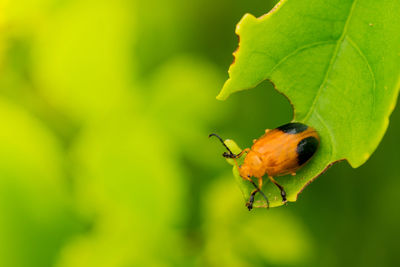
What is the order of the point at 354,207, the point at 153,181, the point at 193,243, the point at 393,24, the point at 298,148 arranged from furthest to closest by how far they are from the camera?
the point at 354,207 → the point at 193,243 → the point at 153,181 → the point at 298,148 → the point at 393,24

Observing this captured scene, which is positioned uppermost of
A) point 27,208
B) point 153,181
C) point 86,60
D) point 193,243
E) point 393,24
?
point 86,60

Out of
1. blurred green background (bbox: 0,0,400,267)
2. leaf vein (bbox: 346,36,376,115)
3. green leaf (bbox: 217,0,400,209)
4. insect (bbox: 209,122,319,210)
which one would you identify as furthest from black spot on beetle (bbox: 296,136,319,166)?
blurred green background (bbox: 0,0,400,267)

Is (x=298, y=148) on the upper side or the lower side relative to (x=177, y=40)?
lower

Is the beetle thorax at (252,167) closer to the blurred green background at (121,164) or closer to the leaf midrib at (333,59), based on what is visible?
the leaf midrib at (333,59)

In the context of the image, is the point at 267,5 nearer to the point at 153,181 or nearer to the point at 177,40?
the point at 177,40

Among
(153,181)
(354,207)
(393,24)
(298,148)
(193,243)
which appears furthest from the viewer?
(354,207)

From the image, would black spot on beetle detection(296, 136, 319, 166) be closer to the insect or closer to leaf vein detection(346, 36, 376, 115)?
the insect

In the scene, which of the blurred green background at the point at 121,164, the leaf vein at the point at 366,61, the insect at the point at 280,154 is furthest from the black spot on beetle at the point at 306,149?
the blurred green background at the point at 121,164

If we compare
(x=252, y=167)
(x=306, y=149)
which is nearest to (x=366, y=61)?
(x=306, y=149)

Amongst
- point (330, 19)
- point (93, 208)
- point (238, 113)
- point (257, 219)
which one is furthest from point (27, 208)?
point (330, 19)
